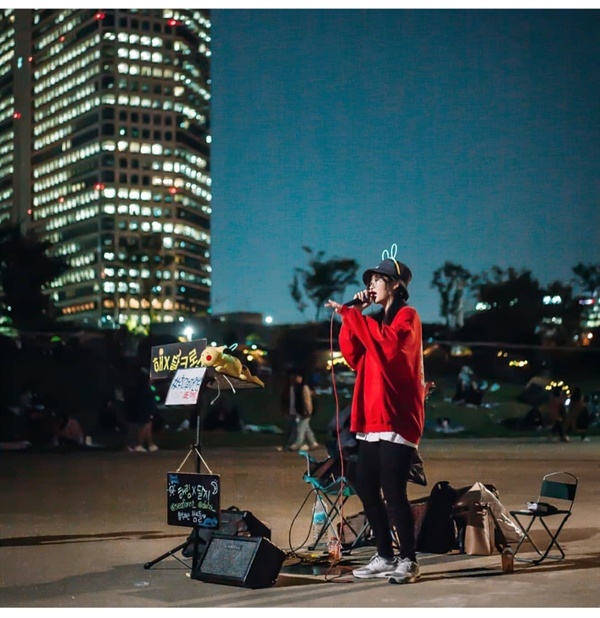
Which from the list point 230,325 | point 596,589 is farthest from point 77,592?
point 230,325

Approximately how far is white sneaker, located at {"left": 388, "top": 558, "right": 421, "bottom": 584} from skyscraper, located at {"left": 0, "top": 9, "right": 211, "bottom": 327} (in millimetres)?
20983

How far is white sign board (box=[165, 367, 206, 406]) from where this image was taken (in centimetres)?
610

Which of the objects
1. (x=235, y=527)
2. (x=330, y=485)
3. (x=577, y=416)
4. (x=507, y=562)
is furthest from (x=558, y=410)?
(x=235, y=527)

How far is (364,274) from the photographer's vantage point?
588cm

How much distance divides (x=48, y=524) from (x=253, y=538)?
3.70 metres

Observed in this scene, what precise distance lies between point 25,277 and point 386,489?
5031 cm

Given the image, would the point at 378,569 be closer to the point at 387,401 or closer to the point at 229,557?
the point at 229,557

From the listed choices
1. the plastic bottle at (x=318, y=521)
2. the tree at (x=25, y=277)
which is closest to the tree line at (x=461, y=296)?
the tree at (x=25, y=277)

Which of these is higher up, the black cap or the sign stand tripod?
the black cap

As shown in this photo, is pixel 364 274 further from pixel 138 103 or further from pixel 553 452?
pixel 138 103

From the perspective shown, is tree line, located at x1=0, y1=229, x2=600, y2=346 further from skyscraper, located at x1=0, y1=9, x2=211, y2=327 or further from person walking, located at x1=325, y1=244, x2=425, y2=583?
person walking, located at x1=325, y1=244, x2=425, y2=583

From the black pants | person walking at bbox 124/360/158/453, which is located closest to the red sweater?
the black pants

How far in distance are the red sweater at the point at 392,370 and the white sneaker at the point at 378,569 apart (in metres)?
0.79

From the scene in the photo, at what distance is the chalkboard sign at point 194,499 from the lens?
5934 mm
